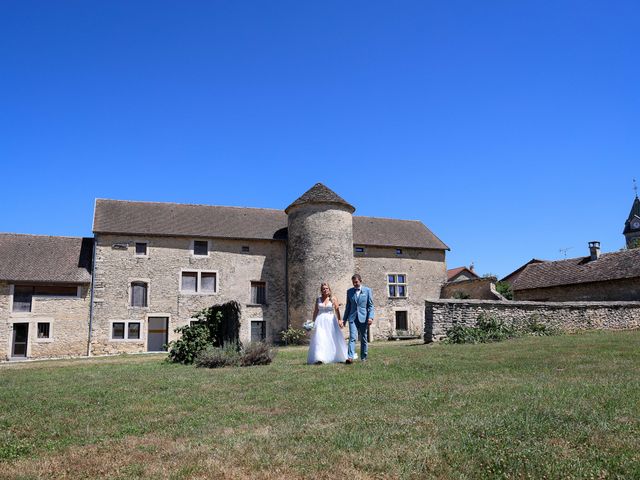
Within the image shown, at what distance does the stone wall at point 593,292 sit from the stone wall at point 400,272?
5.68 metres

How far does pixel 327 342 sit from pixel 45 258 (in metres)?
21.1

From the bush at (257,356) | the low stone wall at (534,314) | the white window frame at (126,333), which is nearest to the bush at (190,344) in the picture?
the bush at (257,356)

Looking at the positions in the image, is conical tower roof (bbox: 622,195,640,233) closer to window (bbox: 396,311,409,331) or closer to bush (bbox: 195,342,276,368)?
window (bbox: 396,311,409,331)

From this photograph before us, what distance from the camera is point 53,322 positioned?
24562 millimetres

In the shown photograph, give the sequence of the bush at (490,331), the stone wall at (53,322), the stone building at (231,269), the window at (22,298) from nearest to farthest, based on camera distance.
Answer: the bush at (490,331) → the stone wall at (53,322) → the window at (22,298) → the stone building at (231,269)

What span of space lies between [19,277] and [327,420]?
23.9 meters

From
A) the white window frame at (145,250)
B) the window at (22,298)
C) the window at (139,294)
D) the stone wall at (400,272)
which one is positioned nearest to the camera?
the window at (22,298)


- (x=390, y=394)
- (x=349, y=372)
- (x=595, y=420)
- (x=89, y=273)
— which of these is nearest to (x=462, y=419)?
(x=595, y=420)

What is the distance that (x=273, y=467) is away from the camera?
3.76 meters

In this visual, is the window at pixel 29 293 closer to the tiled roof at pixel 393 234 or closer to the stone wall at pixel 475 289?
the tiled roof at pixel 393 234

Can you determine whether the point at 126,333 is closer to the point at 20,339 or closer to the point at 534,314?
the point at 20,339

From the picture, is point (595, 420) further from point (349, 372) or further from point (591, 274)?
point (591, 274)

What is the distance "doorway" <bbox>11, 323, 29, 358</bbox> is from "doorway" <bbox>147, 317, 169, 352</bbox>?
18.2 feet

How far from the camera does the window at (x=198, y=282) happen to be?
27009 millimetres
